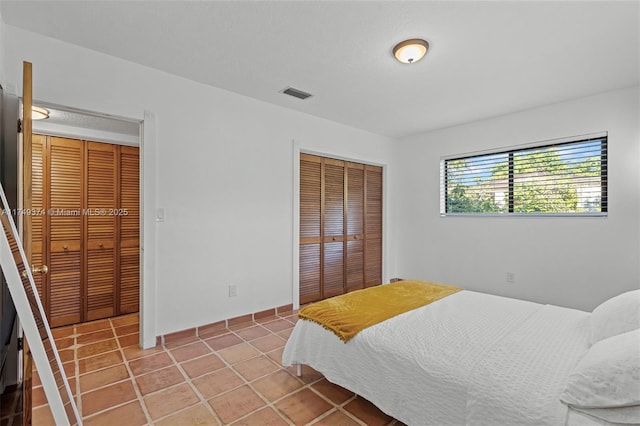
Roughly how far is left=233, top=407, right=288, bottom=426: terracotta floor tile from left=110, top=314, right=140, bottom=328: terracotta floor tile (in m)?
2.16

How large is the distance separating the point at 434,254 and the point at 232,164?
10.4 ft

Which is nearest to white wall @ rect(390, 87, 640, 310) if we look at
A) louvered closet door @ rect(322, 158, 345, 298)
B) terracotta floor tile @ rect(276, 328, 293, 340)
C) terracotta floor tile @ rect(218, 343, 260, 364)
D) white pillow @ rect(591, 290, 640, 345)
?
louvered closet door @ rect(322, 158, 345, 298)

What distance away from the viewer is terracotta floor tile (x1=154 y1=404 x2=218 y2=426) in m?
1.73

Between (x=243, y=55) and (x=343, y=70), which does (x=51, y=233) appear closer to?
(x=243, y=55)

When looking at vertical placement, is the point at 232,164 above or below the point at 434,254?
above

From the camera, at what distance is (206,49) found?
2.37m

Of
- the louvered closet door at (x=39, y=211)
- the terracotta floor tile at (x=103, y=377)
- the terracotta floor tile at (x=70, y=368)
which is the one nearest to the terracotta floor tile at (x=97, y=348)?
the terracotta floor tile at (x=70, y=368)

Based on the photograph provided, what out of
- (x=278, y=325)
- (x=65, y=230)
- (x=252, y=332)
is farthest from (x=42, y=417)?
(x=65, y=230)

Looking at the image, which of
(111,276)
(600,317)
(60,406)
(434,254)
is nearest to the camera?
(60,406)

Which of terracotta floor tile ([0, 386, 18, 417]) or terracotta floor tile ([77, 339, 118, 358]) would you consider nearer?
terracotta floor tile ([0, 386, 18, 417])

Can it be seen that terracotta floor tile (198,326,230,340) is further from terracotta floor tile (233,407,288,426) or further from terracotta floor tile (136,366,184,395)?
terracotta floor tile (233,407,288,426)

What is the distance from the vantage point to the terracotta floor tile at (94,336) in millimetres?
2812

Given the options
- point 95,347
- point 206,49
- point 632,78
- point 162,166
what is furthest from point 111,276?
point 632,78

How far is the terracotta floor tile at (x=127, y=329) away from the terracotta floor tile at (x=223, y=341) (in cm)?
86
